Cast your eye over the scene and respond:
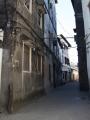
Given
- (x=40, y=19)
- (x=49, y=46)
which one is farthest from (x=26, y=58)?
(x=49, y=46)

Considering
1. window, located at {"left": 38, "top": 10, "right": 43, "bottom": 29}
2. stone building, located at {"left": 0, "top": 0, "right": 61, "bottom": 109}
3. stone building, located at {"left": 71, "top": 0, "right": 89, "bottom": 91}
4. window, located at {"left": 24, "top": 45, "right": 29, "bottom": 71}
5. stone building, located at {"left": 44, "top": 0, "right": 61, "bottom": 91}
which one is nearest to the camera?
stone building, located at {"left": 0, "top": 0, "right": 61, "bottom": 109}

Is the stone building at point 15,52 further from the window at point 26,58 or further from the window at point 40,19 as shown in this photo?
the window at point 40,19

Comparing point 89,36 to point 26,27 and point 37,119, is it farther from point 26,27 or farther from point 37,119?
point 37,119

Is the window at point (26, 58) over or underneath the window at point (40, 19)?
underneath

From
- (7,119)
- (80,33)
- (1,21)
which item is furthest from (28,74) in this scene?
(80,33)

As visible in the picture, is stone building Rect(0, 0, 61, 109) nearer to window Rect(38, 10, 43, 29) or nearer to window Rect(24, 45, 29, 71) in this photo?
window Rect(24, 45, 29, 71)

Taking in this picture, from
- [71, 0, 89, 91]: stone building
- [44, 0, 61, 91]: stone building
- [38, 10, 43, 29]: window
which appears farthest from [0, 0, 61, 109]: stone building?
[71, 0, 89, 91]: stone building

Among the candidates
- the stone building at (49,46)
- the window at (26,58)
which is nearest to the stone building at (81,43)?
the stone building at (49,46)

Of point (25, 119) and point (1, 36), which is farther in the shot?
point (1, 36)

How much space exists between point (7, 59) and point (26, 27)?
9.21 ft

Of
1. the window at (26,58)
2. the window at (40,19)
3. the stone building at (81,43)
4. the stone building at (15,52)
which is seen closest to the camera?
the stone building at (15,52)

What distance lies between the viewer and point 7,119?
652cm

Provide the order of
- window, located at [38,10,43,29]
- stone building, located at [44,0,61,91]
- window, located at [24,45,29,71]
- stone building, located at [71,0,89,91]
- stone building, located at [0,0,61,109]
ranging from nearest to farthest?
stone building, located at [0,0,61,109]
window, located at [24,45,29,71]
window, located at [38,10,43,29]
stone building, located at [44,0,61,91]
stone building, located at [71,0,89,91]

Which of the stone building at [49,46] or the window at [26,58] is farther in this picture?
the stone building at [49,46]
